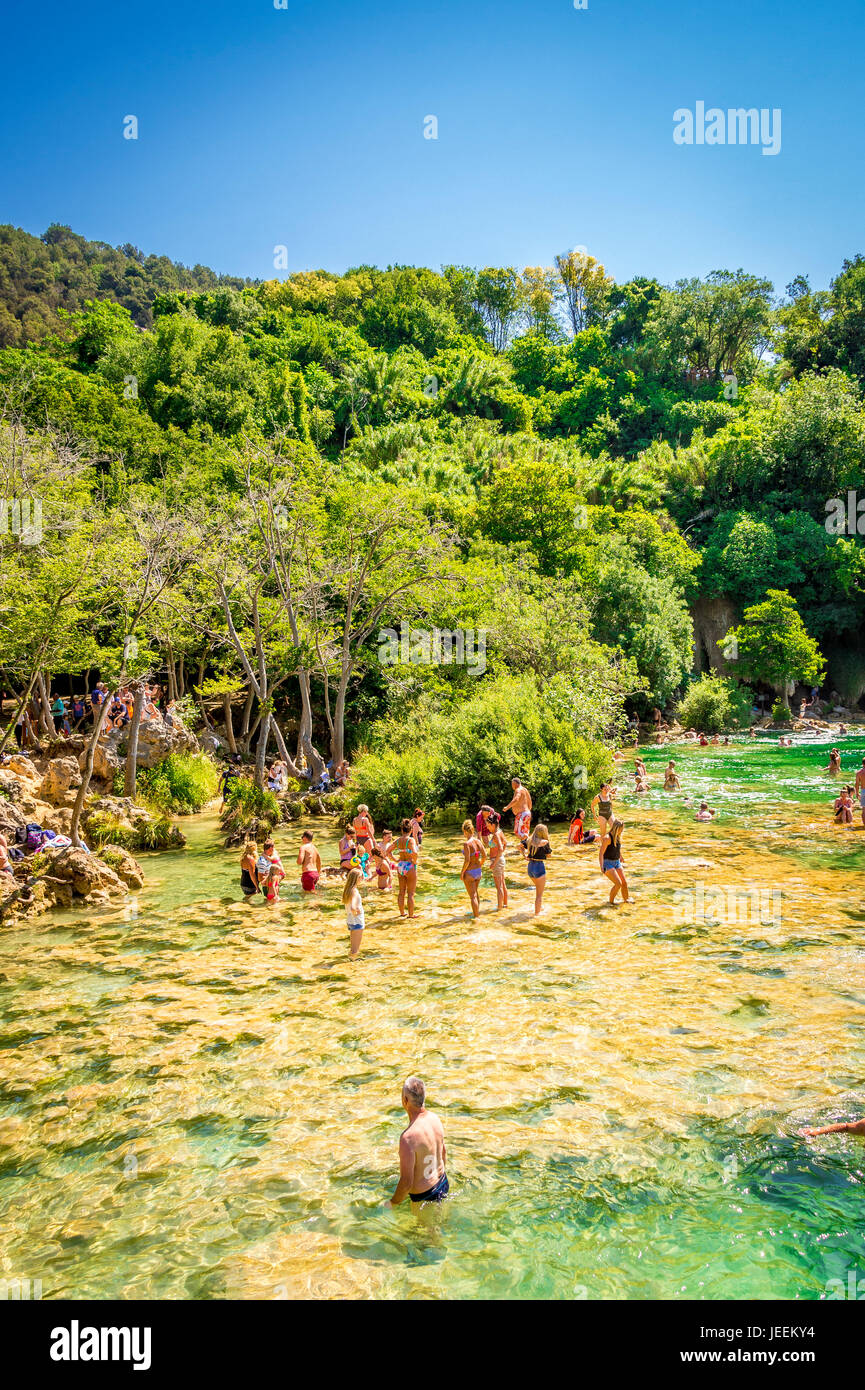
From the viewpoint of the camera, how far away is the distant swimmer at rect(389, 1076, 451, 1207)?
6.09 m

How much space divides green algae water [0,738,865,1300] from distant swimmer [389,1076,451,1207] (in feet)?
0.60

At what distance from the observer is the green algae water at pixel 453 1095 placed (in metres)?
5.77

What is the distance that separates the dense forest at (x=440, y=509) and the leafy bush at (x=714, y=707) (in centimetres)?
41

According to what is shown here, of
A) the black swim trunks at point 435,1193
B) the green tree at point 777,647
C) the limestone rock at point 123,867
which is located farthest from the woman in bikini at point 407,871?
the green tree at point 777,647

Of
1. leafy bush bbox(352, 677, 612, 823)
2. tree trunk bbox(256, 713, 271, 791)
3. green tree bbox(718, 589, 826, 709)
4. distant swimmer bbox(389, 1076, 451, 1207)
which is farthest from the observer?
green tree bbox(718, 589, 826, 709)

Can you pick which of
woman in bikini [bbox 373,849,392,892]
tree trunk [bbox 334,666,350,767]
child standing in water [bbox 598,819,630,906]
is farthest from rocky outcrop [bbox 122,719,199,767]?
child standing in water [bbox 598,819,630,906]

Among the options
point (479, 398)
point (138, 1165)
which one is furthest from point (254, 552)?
point (479, 398)

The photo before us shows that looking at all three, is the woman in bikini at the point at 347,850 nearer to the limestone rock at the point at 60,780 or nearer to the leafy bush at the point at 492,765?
the leafy bush at the point at 492,765

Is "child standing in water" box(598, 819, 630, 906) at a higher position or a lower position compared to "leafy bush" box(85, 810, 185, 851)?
higher

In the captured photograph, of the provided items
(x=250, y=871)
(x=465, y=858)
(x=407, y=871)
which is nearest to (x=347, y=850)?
(x=250, y=871)

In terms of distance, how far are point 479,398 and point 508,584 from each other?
40808 mm

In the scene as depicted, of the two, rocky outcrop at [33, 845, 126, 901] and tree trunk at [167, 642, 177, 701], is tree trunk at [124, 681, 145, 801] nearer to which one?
rocky outcrop at [33, 845, 126, 901]

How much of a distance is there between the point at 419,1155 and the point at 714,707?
3994 cm

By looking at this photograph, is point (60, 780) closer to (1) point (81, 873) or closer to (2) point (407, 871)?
(1) point (81, 873)
